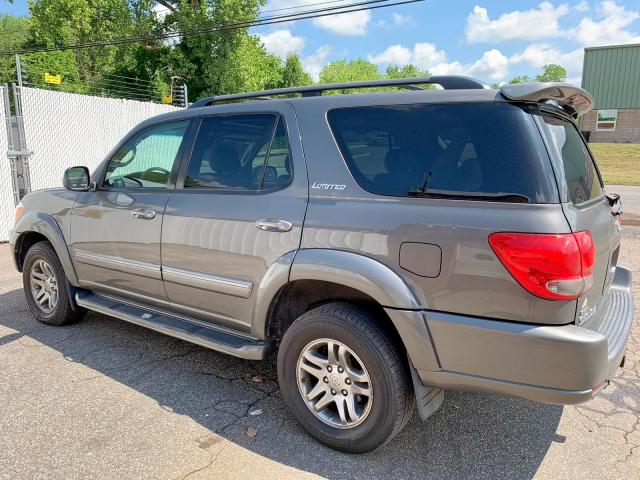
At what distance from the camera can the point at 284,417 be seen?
3035 millimetres

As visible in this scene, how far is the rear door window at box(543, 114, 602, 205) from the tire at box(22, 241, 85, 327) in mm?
3900

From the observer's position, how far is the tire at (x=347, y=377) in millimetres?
2477

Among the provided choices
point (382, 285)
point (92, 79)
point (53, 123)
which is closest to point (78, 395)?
point (382, 285)

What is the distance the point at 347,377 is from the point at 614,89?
35221mm

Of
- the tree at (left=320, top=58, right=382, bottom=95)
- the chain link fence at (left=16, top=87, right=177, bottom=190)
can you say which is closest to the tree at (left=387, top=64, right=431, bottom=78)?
the tree at (left=320, top=58, right=382, bottom=95)

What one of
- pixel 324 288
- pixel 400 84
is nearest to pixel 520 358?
pixel 324 288

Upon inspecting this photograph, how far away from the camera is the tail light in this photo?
2.09 metres

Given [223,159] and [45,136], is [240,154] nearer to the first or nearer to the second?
[223,159]

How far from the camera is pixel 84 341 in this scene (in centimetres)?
416

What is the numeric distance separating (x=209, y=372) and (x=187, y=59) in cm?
2392

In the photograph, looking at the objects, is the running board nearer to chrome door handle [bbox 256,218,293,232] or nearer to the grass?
chrome door handle [bbox 256,218,293,232]

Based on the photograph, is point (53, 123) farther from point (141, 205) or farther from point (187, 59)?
point (187, 59)

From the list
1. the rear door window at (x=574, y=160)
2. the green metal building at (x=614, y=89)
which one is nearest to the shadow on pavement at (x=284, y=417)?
the rear door window at (x=574, y=160)

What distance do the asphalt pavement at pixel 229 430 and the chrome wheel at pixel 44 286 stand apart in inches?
27.3
